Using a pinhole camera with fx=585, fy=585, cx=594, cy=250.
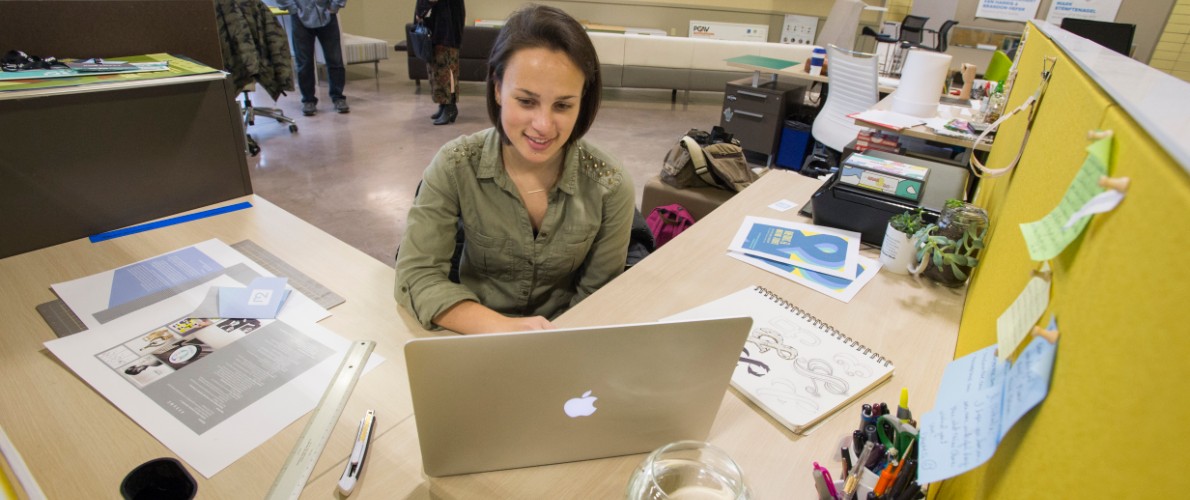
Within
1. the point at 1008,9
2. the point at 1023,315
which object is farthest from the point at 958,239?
the point at 1008,9

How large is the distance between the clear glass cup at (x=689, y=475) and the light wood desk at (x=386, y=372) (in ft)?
0.23

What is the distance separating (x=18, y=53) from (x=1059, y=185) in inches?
75.3

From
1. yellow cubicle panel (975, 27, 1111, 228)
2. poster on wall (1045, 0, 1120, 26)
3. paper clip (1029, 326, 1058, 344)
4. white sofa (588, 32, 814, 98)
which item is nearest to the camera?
paper clip (1029, 326, 1058, 344)

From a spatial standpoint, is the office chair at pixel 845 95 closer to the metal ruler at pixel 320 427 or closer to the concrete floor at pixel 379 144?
the concrete floor at pixel 379 144

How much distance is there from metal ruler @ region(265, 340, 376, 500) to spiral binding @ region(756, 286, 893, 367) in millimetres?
785

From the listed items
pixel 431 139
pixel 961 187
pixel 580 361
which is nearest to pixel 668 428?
pixel 580 361

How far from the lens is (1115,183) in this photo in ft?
1.36

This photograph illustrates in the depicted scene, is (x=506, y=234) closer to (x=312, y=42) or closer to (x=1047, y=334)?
(x=1047, y=334)

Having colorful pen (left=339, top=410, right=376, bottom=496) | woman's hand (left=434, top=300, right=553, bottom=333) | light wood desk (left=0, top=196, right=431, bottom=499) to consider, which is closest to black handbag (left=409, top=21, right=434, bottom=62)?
light wood desk (left=0, top=196, right=431, bottom=499)

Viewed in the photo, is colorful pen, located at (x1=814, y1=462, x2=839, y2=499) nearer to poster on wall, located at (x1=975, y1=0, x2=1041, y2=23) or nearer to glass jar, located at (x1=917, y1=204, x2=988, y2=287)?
glass jar, located at (x1=917, y1=204, x2=988, y2=287)

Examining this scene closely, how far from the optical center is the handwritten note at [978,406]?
469mm

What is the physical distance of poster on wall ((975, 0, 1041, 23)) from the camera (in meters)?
5.71

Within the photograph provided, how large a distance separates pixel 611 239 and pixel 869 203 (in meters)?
0.66

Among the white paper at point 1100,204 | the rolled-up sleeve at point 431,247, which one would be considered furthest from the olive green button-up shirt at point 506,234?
the white paper at point 1100,204
